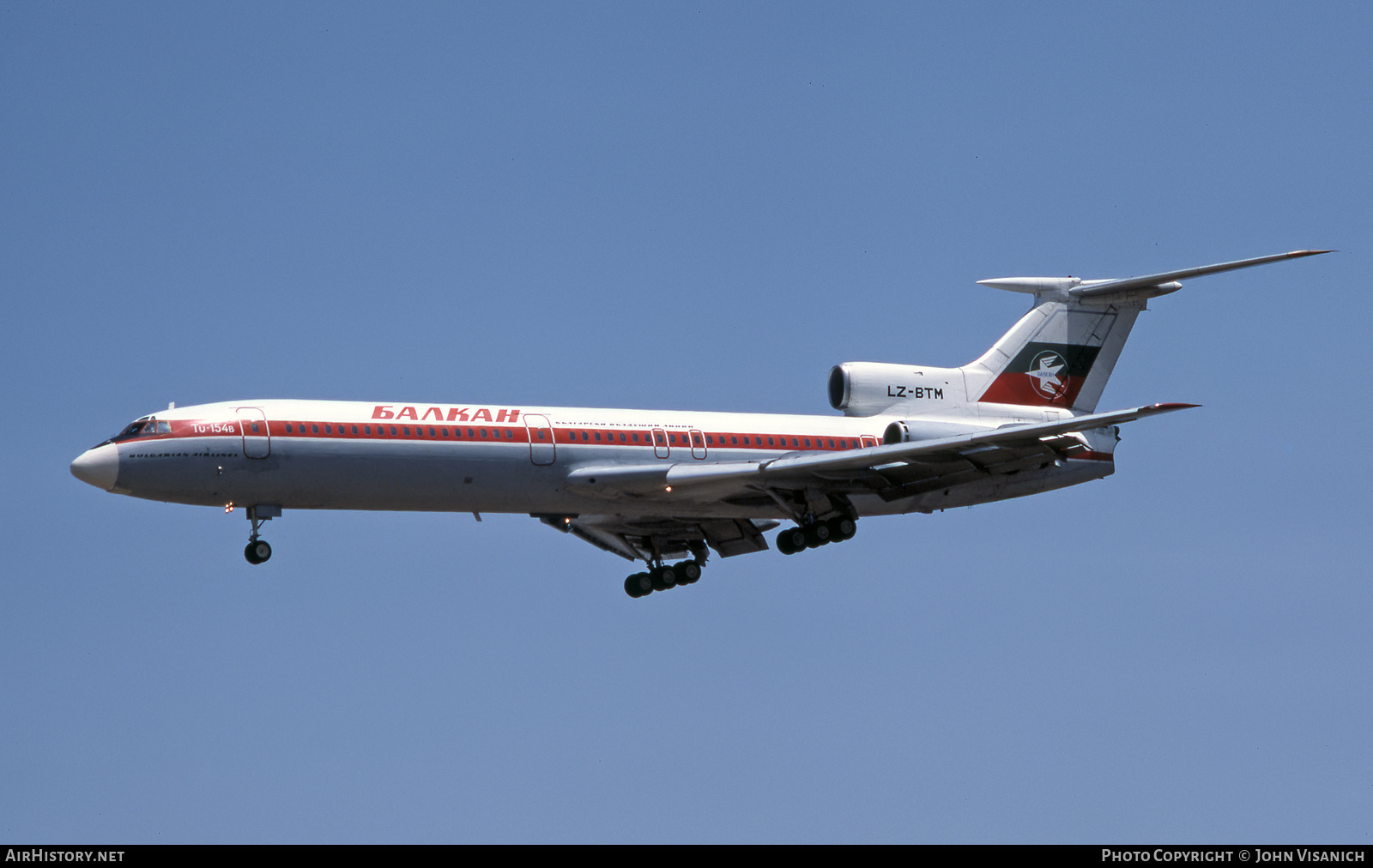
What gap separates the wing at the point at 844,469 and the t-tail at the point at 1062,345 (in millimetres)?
3166

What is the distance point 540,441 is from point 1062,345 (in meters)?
13.0

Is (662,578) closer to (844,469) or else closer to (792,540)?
(792,540)

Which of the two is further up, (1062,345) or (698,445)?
(1062,345)

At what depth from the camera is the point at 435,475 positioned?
111 ft

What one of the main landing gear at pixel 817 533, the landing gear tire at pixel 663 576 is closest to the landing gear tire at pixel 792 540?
the main landing gear at pixel 817 533

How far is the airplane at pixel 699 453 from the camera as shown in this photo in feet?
109

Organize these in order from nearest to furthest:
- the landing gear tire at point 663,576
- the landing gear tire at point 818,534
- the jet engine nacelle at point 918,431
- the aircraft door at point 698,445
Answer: the aircraft door at point 698,445
the jet engine nacelle at point 918,431
the landing gear tire at point 818,534
the landing gear tire at point 663,576

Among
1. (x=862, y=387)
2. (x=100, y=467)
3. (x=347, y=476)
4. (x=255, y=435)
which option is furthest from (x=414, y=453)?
(x=862, y=387)

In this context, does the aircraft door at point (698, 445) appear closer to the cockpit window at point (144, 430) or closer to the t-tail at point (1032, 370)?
the t-tail at point (1032, 370)

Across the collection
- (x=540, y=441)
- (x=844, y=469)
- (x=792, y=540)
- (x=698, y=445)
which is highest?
(x=540, y=441)

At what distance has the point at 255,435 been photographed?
33.0 m
